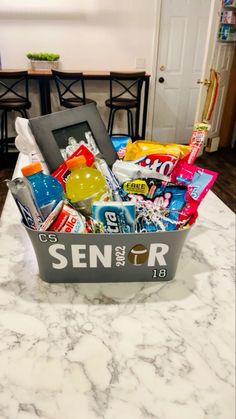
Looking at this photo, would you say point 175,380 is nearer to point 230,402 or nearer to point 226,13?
point 230,402

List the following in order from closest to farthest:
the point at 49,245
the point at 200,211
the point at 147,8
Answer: the point at 49,245 → the point at 200,211 → the point at 147,8

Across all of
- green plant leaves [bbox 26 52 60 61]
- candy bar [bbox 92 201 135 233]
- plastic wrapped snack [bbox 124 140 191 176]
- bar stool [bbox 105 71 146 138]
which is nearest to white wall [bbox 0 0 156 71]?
green plant leaves [bbox 26 52 60 61]

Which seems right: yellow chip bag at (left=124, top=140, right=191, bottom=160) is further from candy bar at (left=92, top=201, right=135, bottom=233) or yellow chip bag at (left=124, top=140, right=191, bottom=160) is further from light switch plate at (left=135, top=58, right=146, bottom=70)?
light switch plate at (left=135, top=58, right=146, bottom=70)

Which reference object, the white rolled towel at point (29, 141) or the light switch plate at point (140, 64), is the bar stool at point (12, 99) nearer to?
the light switch plate at point (140, 64)

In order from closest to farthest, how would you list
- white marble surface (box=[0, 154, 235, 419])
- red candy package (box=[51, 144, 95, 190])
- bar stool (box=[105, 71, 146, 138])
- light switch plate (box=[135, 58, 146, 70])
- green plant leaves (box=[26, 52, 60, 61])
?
white marble surface (box=[0, 154, 235, 419]), red candy package (box=[51, 144, 95, 190]), bar stool (box=[105, 71, 146, 138]), green plant leaves (box=[26, 52, 60, 61]), light switch plate (box=[135, 58, 146, 70])

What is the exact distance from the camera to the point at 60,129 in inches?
27.5

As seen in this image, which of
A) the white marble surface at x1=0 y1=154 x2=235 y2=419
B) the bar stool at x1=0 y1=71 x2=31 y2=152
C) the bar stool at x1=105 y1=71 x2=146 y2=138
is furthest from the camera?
the bar stool at x1=105 y1=71 x2=146 y2=138

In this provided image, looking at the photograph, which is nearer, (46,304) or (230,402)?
(230,402)

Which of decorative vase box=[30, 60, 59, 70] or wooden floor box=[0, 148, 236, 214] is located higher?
decorative vase box=[30, 60, 59, 70]

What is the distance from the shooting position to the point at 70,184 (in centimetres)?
60

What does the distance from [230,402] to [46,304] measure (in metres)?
0.30

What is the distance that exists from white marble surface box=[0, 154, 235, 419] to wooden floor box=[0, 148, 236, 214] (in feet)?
7.18

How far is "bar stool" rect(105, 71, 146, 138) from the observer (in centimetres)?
303

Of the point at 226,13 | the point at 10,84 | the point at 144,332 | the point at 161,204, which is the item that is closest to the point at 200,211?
the point at 161,204
